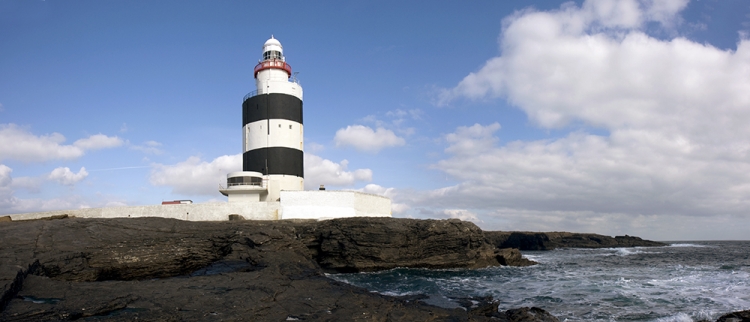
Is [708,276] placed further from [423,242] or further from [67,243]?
[67,243]

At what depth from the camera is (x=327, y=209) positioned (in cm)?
2389

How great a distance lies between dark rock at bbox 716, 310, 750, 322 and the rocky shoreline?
421 centimetres

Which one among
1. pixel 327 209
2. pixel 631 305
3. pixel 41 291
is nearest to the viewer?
pixel 41 291

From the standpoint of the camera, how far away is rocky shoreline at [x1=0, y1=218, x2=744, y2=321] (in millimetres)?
8953

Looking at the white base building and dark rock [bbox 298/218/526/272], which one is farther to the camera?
the white base building

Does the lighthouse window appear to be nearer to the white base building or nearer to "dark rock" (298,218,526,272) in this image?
the white base building

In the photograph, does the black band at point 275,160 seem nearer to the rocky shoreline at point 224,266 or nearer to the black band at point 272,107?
the black band at point 272,107

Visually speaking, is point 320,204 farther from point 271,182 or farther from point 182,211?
point 182,211

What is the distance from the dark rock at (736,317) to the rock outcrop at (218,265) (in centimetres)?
457

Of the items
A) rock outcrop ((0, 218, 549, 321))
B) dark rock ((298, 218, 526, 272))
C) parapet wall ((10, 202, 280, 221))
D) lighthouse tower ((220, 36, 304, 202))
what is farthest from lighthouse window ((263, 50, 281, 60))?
dark rock ((298, 218, 526, 272))

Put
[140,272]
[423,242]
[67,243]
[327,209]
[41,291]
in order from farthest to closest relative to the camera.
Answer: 1. [327,209]
2. [423,242]
3. [140,272]
4. [67,243]
5. [41,291]

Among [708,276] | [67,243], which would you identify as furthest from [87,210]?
[708,276]

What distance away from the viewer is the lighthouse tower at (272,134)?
84.3 ft

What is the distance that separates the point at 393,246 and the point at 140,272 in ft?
33.5
